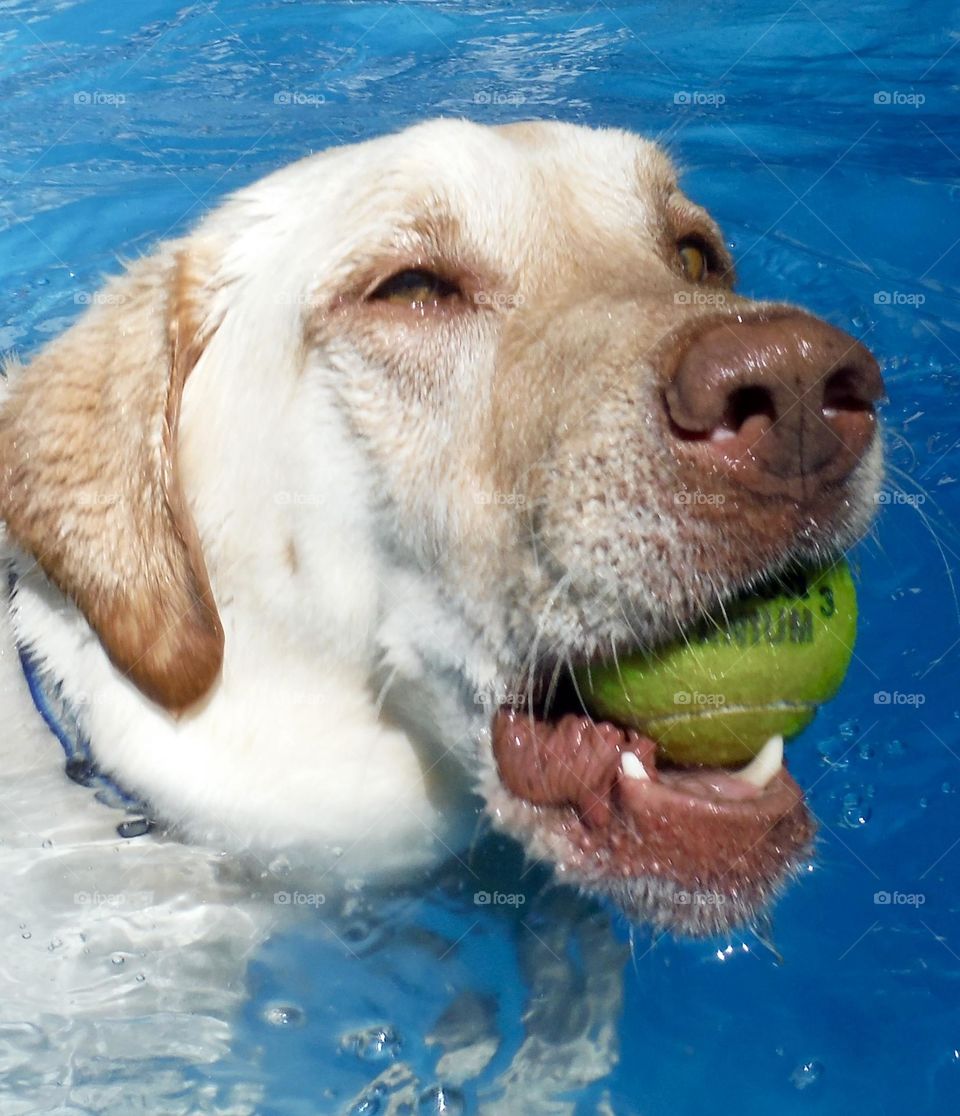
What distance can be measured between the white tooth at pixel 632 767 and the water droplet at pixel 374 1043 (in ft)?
4.07

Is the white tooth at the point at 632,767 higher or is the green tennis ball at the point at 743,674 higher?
the green tennis ball at the point at 743,674

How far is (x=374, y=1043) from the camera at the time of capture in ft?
10.5

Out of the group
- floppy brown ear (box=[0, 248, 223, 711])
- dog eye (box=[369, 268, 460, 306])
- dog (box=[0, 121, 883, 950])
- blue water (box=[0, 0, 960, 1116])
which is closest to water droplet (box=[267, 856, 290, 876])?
dog (box=[0, 121, 883, 950])

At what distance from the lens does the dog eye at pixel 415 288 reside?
8.75 ft

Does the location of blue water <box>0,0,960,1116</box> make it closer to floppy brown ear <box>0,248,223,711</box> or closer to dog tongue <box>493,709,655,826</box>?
dog tongue <box>493,709,655,826</box>

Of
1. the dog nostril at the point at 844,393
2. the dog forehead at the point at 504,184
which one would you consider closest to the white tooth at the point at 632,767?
the dog nostril at the point at 844,393

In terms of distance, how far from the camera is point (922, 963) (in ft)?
11.4

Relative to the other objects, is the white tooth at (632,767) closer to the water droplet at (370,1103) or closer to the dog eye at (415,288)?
the dog eye at (415,288)

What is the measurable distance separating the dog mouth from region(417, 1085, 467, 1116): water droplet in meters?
0.92

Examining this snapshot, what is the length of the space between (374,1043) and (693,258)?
2.11 metres

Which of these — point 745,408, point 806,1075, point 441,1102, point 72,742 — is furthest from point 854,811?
point 72,742

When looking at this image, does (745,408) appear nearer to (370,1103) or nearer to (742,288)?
(370,1103)

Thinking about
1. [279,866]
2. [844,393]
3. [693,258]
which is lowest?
[279,866]

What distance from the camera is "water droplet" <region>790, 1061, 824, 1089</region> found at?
3178 mm
